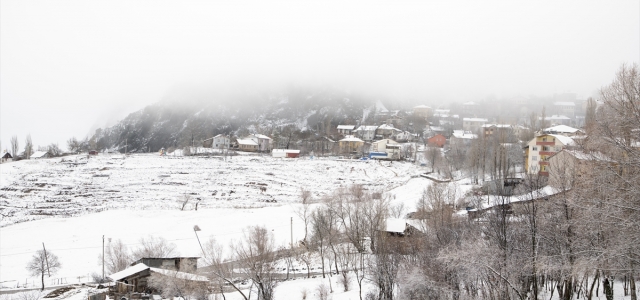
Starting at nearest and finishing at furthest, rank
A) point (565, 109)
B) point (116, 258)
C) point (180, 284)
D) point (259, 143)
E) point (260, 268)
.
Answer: point (260, 268)
point (180, 284)
point (116, 258)
point (259, 143)
point (565, 109)

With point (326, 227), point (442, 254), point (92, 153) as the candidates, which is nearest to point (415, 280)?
point (442, 254)

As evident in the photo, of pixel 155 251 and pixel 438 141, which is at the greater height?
pixel 438 141

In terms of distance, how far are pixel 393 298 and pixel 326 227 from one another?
16.3 metres

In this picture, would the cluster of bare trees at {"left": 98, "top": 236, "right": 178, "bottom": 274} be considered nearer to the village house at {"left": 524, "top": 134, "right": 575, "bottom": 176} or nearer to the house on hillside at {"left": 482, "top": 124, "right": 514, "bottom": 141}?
the village house at {"left": 524, "top": 134, "right": 575, "bottom": 176}

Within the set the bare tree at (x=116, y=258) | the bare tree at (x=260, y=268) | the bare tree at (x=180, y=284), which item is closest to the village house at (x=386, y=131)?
the bare tree at (x=116, y=258)

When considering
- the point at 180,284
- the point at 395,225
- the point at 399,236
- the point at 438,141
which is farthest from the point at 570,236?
the point at 438,141

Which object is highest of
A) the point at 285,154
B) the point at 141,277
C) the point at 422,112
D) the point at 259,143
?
the point at 422,112

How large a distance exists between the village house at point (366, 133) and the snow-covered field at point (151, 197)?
1477 inches

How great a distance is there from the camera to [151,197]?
233 ft

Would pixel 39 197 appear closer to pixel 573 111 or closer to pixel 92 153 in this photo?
pixel 92 153

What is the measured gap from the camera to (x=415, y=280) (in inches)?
979

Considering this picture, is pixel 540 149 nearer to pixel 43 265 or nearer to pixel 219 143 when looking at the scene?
pixel 43 265

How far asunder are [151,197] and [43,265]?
30.8 meters

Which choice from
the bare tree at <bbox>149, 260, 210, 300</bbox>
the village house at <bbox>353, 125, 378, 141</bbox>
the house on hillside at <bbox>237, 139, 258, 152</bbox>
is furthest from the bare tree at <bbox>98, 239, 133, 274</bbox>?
the village house at <bbox>353, 125, 378, 141</bbox>
